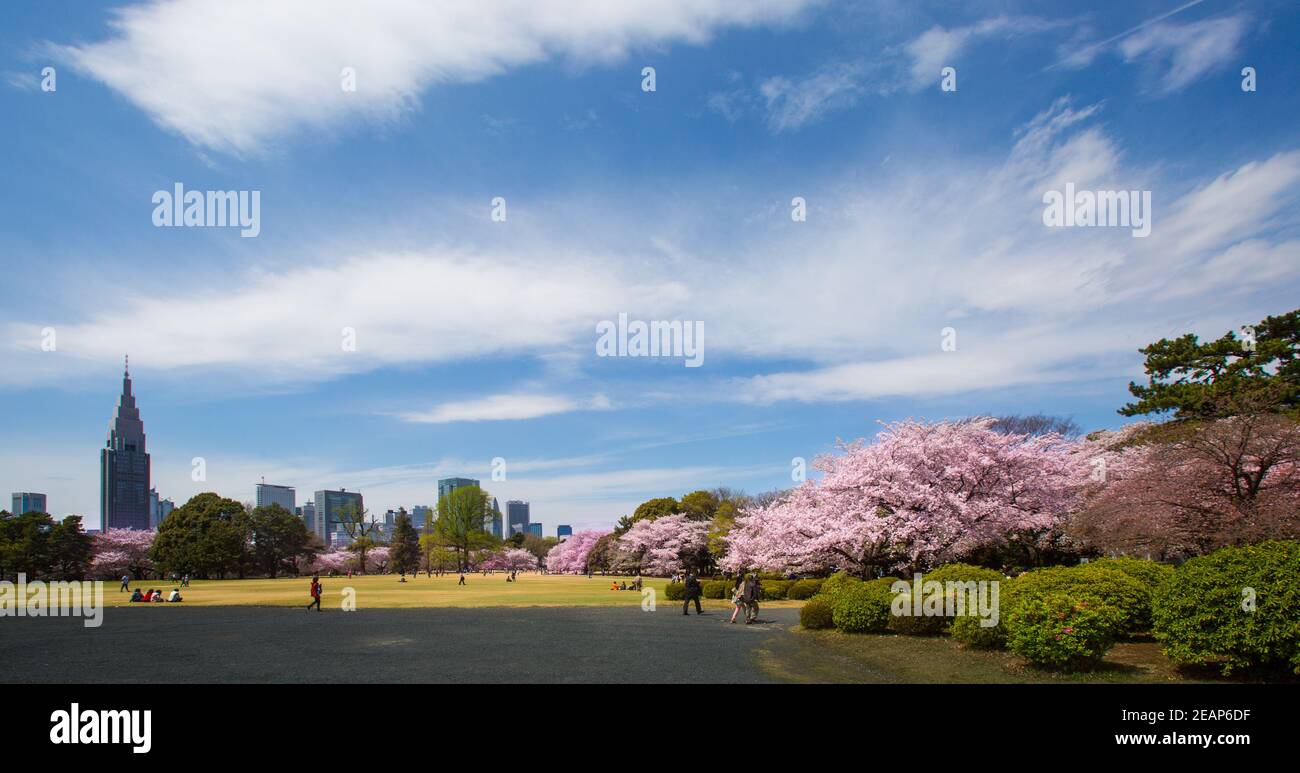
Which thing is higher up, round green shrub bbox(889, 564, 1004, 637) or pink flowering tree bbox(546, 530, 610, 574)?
round green shrub bbox(889, 564, 1004, 637)

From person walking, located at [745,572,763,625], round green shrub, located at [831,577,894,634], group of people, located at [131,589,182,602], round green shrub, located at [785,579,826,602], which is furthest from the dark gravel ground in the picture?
group of people, located at [131,589,182,602]

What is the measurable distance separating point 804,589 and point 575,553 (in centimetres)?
5432

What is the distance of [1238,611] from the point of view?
1098 centimetres

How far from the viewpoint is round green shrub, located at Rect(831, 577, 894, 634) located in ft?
63.5

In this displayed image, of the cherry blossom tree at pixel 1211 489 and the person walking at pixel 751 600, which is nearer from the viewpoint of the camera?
the cherry blossom tree at pixel 1211 489

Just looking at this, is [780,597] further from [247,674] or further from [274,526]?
[274,526]

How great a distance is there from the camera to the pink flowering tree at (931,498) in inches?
993

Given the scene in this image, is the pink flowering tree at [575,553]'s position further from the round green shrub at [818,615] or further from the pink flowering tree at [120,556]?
the round green shrub at [818,615]

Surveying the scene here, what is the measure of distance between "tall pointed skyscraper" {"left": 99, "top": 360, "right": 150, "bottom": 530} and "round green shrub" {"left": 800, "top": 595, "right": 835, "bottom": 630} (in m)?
163

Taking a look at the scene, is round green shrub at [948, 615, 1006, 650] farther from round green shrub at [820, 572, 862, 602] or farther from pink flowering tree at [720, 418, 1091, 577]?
pink flowering tree at [720, 418, 1091, 577]

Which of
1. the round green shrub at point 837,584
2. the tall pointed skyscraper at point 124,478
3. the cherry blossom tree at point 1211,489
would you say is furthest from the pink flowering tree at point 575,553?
the tall pointed skyscraper at point 124,478

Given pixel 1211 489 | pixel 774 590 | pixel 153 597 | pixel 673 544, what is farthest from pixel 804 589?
pixel 153 597

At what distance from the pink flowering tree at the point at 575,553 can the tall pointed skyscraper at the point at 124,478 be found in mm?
108086

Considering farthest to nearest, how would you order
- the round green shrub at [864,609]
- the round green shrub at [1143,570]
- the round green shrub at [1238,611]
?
the round green shrub at [864,609]
the round green shrub at [1143,570]
the round green shrub at [1238,611]
